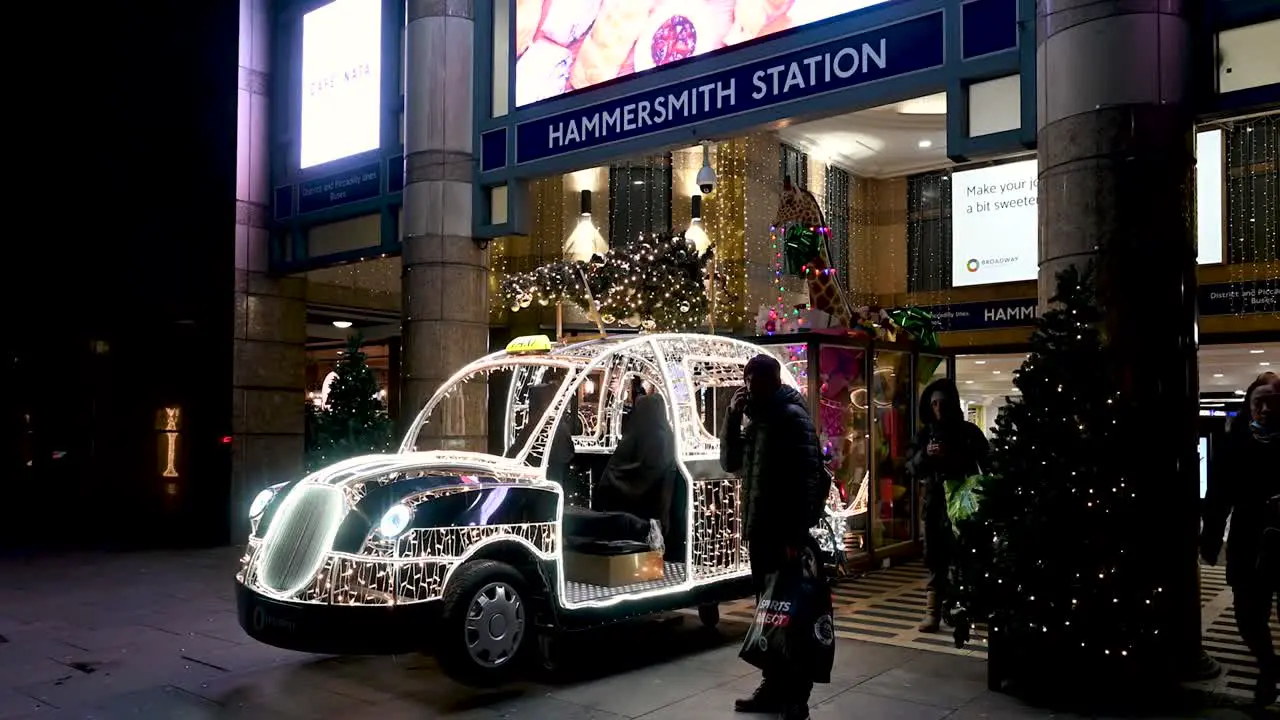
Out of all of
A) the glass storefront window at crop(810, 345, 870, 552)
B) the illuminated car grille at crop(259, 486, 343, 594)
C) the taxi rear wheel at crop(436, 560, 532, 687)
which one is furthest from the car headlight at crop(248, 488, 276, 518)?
the glass storefront window at crop(810, 345, 870, 552)

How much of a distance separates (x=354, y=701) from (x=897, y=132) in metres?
14.2

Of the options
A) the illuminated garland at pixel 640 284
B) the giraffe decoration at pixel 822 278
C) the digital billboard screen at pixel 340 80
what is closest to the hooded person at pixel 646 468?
the giraffe decoration at pixel 822 278

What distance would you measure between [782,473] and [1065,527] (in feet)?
5.76

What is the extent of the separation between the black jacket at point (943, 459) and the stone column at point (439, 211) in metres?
4.68

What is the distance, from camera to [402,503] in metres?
5.72

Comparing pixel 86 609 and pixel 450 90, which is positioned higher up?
pixel 450 90

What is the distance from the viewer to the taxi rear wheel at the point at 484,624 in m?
5.71

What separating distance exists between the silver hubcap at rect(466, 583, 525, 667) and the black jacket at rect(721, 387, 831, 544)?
1.56 m

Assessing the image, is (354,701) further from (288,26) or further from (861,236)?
(861,236)

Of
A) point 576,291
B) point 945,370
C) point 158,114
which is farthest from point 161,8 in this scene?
point 945,370

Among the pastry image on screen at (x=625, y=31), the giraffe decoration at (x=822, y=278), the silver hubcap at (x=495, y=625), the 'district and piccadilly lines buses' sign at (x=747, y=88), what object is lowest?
the silver hubcap at (x=495, y=625)

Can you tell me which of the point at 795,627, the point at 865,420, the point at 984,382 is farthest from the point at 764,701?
the point at 984,382

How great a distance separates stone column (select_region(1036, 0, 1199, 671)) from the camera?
611 cm

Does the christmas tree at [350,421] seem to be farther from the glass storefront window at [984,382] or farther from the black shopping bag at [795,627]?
the glass storefront window at [984,382]
